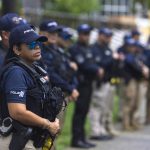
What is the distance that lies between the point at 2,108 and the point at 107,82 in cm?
587

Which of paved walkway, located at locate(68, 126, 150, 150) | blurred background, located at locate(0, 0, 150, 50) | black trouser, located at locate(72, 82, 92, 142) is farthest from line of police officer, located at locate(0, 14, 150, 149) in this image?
blurred background, located at locate(0, 0, 150, 50)

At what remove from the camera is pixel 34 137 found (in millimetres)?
5223

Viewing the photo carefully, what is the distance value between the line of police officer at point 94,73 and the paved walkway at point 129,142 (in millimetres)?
200

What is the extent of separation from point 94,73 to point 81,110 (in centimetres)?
63

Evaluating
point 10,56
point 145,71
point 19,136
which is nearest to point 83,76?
point 145,71

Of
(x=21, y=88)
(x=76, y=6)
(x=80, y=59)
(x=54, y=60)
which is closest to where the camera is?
(x=21, y=88)

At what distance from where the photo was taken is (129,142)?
1066 cm

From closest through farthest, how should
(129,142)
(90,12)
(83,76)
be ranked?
(83,76), (129,142), (90,12)

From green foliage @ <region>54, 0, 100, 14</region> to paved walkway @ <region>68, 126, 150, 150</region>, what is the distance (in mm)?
34771

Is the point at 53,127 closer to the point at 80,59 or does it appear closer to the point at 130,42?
the point at 80,59

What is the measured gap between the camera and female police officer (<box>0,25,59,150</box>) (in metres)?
4.97

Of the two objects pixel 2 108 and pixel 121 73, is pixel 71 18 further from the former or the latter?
pixel 2 108

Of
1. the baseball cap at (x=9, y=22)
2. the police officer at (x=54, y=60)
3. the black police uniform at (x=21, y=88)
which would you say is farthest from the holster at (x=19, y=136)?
the police officer at (x=54, y=60)

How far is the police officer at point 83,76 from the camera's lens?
32.3ft
